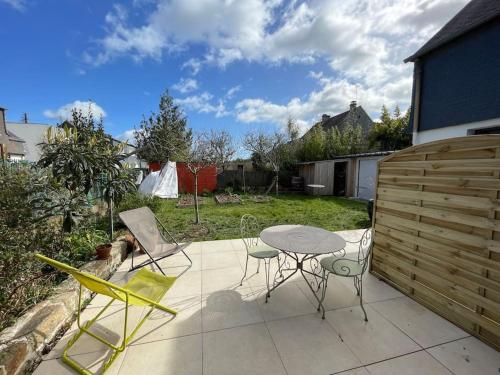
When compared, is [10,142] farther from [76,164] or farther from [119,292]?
[119,292]

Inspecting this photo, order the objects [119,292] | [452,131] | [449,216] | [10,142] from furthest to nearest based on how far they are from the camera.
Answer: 1. [10,142]
2. [452,131]
3. [449,216]
4. [119,292]

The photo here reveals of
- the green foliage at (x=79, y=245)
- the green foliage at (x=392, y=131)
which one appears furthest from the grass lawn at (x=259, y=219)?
the green foliage at (x=392, y=131)

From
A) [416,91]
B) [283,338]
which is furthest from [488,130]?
Answer: [283,338]

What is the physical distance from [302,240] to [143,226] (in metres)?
2.37

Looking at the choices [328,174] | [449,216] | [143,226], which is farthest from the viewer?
[328,174]

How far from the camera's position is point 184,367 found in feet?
5.24

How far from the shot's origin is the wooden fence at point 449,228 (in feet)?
5.84

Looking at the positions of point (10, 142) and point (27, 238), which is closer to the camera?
point (27, 238)

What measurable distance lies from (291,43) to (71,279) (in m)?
6.69

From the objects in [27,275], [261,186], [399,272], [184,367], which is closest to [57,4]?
[27,275]

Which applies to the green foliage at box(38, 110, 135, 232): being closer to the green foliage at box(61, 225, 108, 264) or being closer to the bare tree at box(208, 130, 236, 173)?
the green foliage at box(61, 225, 108, 264)

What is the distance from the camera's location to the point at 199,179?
41.0 feet

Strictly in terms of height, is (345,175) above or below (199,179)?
above

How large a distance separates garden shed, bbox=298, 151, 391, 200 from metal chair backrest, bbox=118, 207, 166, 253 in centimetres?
875
